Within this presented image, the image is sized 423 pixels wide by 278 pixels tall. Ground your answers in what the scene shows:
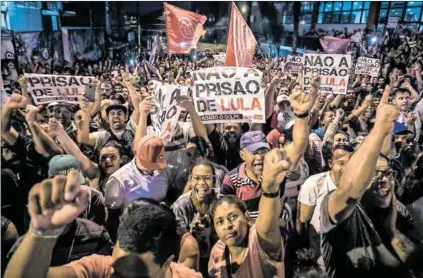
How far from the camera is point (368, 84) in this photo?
364 inches

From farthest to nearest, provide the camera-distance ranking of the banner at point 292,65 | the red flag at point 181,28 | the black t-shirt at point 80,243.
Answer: the banner at point 292,65 → the red flag at point 181,28 → the black t-shirt at point 80,243

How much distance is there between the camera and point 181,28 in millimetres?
6902

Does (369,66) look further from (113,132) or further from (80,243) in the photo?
(80,243)

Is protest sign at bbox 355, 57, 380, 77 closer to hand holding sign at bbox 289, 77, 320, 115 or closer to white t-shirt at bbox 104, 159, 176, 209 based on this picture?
hand holding sign at bbox 289, 77, 320, 115

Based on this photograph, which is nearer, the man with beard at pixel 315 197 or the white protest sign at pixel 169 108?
the man with beard at pixel 315 197

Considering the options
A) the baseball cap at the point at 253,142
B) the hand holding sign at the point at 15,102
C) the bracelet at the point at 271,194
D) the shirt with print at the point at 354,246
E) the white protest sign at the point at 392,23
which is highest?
the white protest sign at the point at 392,23

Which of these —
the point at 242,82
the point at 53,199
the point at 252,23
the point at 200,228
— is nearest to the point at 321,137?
the point at 242,82

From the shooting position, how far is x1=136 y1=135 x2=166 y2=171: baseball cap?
310 centimetres

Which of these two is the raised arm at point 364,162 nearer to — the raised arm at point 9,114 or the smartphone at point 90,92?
the raised arm at point 9,114

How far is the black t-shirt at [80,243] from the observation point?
2.28m

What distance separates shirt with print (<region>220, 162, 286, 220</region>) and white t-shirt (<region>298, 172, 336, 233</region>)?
0.23 meters

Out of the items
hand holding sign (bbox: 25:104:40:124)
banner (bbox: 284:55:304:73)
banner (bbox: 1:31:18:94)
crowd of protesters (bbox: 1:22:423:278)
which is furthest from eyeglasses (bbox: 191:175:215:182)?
banner (bbox: 284:55:304:73)

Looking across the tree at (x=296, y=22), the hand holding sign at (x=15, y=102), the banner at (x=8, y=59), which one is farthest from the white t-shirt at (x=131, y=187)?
the tree at (x=296, y=22)

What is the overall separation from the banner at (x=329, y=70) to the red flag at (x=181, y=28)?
A: 7.92 ft
